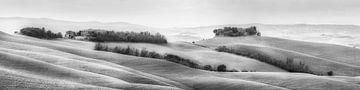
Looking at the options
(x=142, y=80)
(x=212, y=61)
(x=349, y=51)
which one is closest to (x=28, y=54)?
(x=142, y=80)

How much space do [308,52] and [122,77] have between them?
20.6 m

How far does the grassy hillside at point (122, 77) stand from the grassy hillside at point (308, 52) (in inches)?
366

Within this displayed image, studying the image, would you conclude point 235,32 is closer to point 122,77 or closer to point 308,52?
point 308,52

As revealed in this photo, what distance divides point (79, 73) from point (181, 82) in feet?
8.06

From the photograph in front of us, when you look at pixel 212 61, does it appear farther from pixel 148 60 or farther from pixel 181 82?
pixel 181 82

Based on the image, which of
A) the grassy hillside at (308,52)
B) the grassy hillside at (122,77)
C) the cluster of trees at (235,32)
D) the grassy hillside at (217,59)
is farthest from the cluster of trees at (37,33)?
the cluster of trees at (235,32)

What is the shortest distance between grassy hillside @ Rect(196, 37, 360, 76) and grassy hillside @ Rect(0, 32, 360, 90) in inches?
366

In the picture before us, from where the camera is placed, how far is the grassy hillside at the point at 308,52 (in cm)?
2139

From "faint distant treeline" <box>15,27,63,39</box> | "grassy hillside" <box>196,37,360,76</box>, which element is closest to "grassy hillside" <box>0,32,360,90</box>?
"faint distant treeline" <box>15,27,63,39</box>

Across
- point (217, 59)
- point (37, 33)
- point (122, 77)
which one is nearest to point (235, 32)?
point (217, 59)

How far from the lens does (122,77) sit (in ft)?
31.7

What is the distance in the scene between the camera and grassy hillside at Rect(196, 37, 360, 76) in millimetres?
21391

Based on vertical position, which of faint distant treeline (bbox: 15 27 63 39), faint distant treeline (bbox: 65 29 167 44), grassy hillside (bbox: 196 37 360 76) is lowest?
grassy hillside (bbox: 196 37 360 76)

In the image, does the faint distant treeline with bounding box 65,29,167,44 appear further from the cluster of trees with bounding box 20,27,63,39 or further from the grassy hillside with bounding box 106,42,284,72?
the cluster of trees with bounding box 20,27,63,39
